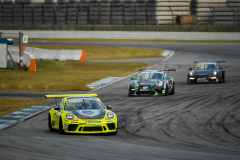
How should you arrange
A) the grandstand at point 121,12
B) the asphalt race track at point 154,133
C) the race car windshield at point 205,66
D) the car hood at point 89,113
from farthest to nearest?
the grandstand at point 121,12, the race car windshield at point 205,66, the car hood at point 89,113, the asphalt race track at point 154,133

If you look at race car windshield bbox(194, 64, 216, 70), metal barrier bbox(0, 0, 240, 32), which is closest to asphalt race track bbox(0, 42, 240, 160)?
race car windshield bbox(194, 64, 216, 70)

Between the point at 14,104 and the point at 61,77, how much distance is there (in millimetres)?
10257

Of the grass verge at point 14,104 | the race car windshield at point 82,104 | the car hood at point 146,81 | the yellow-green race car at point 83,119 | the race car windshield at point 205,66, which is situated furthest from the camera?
the race car windshield at point 205,66

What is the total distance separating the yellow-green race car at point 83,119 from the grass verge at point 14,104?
14.2 ft

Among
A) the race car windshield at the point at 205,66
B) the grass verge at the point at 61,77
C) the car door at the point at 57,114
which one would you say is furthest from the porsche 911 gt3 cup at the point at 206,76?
the car door at the point at 57,114

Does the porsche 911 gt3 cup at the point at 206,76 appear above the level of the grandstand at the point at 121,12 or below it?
below

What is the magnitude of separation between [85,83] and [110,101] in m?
7.44

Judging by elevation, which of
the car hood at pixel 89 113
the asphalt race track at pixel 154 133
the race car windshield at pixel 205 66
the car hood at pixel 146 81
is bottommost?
the asphalt race track at pixel 154 133

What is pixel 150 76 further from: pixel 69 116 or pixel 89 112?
pixel 69 116

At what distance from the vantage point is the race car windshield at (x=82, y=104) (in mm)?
11754

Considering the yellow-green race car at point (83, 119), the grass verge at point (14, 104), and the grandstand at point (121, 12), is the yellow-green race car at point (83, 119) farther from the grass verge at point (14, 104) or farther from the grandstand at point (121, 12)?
the grandstand at point (121, 12)

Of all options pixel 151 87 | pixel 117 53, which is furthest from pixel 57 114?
pixel 117 53

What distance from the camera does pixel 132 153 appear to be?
8602 mm

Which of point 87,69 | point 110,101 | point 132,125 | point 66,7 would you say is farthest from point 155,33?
point 132,125
